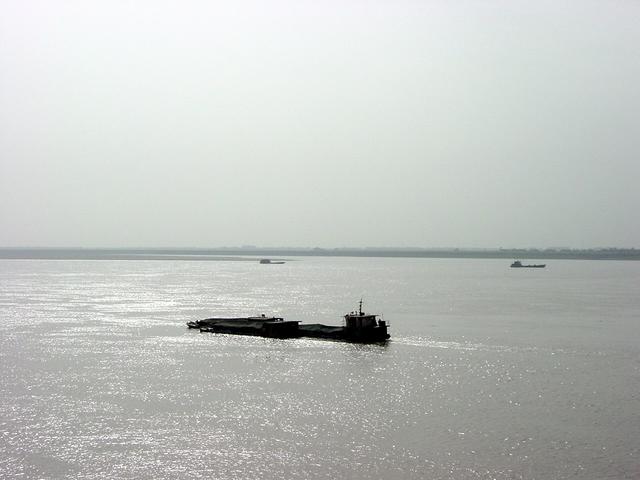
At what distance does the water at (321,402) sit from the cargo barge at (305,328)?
197cm

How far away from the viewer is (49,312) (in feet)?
309

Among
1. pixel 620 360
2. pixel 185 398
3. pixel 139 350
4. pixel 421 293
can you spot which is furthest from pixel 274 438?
pixel 421 293

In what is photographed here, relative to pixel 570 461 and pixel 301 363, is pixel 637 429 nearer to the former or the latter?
pixel 570 461

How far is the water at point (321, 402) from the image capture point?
1198 inches

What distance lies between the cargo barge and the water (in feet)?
6.47

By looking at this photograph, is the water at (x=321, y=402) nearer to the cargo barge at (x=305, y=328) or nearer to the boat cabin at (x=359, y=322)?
the cargo barge at (x=305, y=328)

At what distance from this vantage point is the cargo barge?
6975 cm

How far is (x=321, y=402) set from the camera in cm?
4203

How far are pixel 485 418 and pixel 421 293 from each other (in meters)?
100

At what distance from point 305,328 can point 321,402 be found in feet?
108

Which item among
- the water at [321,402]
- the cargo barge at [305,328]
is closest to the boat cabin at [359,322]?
the cargo barge at [305,328]

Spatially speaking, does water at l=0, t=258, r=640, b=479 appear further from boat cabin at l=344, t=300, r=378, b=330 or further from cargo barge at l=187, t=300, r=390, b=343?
boat cabin at l=344, t=300, r=378, b=330

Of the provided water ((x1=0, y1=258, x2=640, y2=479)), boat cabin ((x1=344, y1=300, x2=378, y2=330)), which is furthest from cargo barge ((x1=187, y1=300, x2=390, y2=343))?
water ((x1=0, y1=258, x2=640, y2=479))

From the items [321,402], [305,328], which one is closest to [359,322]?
[305,328]
